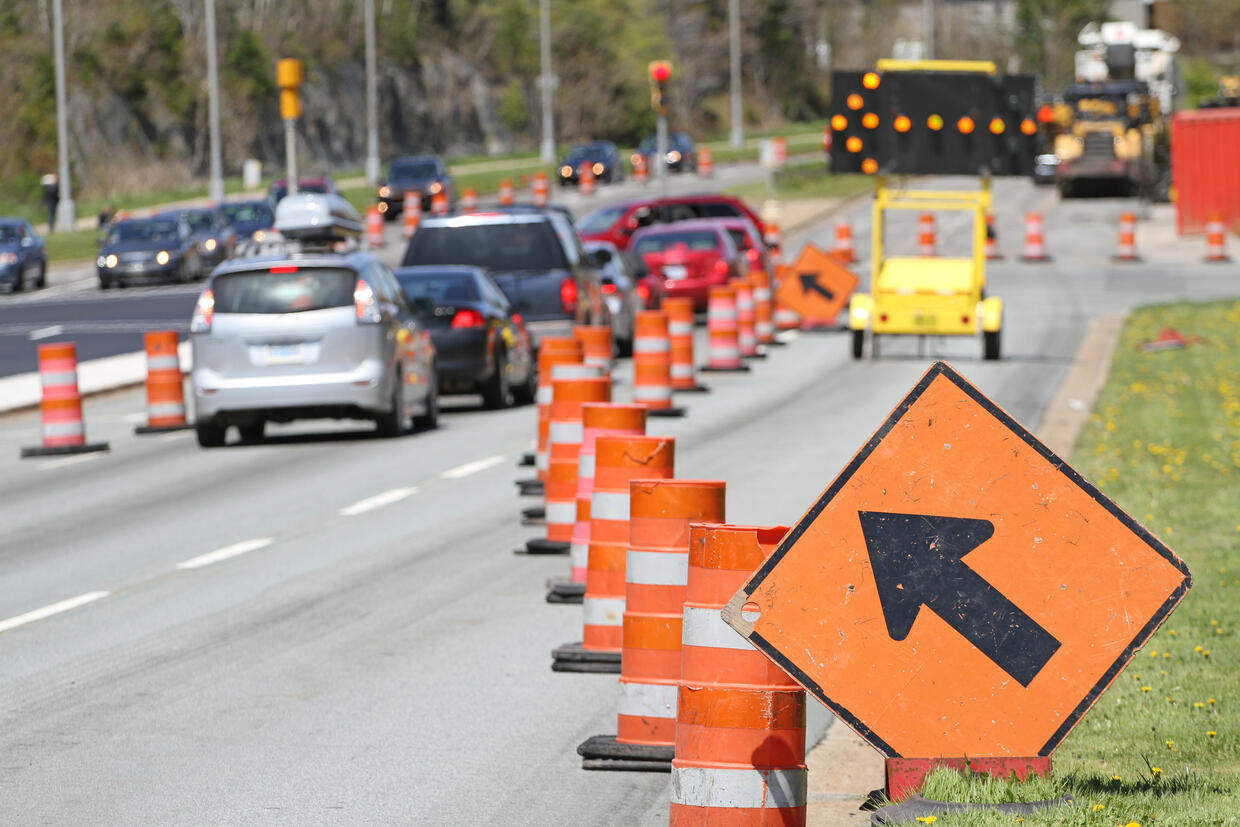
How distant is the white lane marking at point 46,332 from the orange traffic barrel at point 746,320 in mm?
11804

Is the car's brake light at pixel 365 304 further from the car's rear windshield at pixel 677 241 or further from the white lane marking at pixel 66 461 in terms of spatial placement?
the car's rear windshield at pixel 677 241

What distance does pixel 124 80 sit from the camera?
3147 inches

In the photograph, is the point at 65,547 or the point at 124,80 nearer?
the point at 65,547

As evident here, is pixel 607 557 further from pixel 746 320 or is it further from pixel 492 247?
pixel 746 320

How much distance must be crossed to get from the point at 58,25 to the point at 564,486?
51.2m

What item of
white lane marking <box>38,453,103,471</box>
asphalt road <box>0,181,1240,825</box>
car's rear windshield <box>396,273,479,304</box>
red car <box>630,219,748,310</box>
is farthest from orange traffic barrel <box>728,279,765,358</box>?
white lane marking <box>38,453,103,471</box>

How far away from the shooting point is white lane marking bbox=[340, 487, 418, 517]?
48.6 ft

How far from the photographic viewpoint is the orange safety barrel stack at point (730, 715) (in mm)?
5992

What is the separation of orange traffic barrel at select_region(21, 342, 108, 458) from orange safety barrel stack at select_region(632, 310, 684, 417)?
4.89 metres

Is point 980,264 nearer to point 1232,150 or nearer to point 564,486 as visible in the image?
point 564,486

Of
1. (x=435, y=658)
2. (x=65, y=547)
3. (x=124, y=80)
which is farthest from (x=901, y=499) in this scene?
(x=124, y=80)

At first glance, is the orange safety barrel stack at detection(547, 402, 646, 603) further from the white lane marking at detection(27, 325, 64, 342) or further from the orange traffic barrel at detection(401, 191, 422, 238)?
the orange traffic barrel at detection(401, 191, 422, 238)

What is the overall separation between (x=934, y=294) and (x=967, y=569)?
19.7 m

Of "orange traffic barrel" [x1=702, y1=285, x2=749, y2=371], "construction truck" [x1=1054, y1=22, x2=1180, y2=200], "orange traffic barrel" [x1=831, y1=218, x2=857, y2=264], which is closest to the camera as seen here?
"orange traffic barrel" [x1=702, y1=285, x2=749, y2=371]
